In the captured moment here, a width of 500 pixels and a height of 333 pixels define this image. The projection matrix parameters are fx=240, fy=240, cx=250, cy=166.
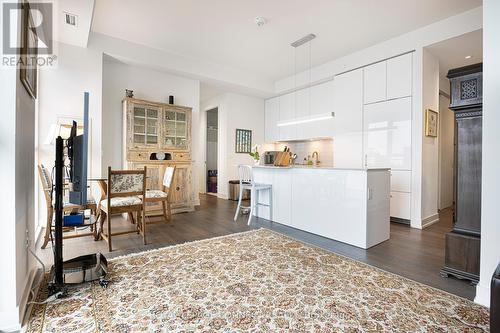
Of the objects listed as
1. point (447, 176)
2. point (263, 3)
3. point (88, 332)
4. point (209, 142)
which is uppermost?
point (263, 3)

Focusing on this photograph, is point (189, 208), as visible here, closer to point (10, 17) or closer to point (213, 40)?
point (213, 40)

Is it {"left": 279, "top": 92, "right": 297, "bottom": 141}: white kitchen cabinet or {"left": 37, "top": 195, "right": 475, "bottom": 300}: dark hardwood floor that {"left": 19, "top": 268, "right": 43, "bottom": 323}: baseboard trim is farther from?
{"left": 279, "top": 92, "right": 297, "bottom": 141}: white kitchen cabinet

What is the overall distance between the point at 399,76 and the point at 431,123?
97cm

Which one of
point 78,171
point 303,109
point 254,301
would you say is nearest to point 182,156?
point 78,171

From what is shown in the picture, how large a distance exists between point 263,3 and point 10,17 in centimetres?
271

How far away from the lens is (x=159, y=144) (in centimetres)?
467

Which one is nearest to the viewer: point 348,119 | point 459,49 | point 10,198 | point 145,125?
point 10,198

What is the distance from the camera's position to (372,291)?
75.3 inches

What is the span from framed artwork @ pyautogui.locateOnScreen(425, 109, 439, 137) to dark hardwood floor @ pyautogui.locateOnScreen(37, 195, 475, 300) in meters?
1.57

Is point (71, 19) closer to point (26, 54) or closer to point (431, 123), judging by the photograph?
point (26, 54)

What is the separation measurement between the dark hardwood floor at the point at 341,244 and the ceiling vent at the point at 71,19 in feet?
9.58

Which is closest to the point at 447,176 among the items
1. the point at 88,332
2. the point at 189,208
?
the point at 189,208

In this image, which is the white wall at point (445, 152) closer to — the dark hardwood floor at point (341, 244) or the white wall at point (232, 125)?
the dark hardwood floor at point (341, 244)

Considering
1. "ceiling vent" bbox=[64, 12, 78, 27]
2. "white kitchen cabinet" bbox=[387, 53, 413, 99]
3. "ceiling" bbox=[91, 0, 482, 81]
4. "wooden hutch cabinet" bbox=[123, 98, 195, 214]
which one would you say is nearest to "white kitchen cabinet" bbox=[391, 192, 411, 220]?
"white kitchen cabinet" bbox=[387, 53, 413, 99]
